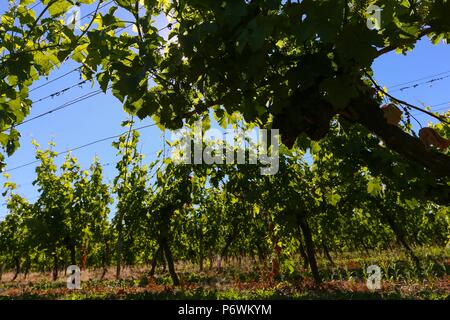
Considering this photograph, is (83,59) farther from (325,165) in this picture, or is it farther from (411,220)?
(411,220)

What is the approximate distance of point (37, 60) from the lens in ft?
10.6

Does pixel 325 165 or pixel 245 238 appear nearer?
pixel 325 165

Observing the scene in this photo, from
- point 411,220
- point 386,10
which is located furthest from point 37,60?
point 411,220

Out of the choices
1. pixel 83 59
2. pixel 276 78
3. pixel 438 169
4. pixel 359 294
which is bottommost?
pixel 359 294

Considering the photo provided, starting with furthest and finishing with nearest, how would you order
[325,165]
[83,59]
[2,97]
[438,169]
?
1. [325,165]
2. [2,97]
3. [83,59]
4. [438,169]

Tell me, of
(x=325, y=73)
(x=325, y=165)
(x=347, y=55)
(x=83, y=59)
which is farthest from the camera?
(x=325, y=165)

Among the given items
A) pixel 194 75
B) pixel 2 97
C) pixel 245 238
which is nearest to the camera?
pixel 194 75

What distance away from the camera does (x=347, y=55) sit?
1.69 metres

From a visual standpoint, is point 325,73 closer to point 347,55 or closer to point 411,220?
point 347,55

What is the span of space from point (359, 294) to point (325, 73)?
8335mm

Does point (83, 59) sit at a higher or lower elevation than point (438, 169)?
higher

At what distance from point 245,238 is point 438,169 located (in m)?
25.5

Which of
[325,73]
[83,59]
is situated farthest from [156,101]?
[325,73]

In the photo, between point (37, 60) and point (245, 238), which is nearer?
point (37, 60)
